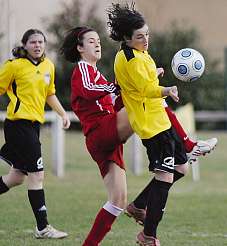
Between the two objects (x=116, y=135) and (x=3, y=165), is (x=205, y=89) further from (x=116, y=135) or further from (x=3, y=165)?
(x=116, y=135)

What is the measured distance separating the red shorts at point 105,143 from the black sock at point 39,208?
1139mm

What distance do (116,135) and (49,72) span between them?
166 centimetres

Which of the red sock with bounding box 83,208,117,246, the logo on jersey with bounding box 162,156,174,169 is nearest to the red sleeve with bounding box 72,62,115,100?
the logo on jersey with bounding box 162,156,174,169

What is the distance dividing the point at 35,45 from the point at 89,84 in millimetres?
1339

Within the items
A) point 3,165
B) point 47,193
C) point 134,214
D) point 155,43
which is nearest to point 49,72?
point 134,214

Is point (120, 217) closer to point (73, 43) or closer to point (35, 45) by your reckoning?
point (35, 45)

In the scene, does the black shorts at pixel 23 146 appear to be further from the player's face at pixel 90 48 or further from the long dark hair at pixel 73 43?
the player's face at pixel 90 48

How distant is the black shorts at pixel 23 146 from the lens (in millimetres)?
7438

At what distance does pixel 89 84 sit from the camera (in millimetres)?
6371

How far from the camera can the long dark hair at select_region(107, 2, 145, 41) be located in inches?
247

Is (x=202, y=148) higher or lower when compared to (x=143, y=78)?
lower

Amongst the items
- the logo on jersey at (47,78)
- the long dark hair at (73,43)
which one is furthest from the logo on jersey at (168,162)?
the logo on jersey at (47,78)

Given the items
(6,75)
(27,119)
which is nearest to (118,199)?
(27,119)

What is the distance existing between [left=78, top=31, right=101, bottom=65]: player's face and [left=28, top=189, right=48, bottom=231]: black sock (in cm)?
144
